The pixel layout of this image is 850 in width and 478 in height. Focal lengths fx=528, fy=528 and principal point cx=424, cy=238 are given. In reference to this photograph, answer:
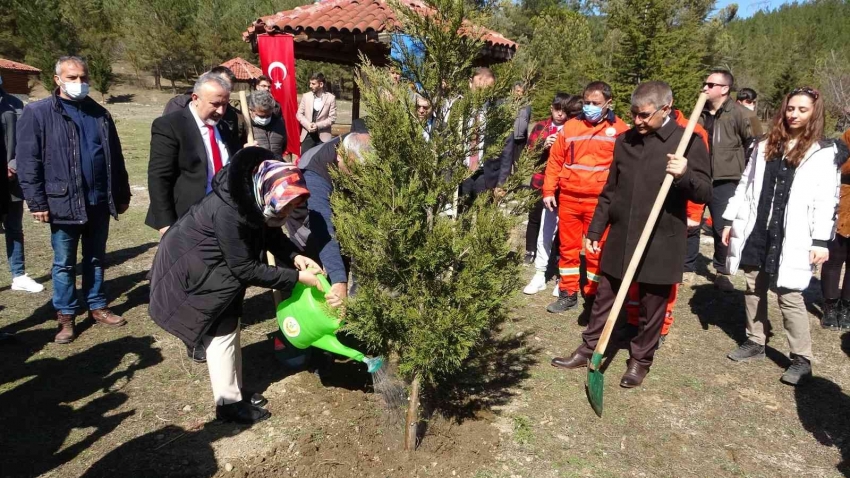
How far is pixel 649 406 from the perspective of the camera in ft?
12.2

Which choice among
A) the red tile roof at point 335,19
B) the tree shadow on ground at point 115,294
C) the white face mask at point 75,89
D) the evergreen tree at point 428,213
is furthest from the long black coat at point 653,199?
the tree shadow on ground at point 115,294

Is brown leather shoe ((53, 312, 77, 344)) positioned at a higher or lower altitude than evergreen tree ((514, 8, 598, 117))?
lower

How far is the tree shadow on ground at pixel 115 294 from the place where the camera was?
15.2 ft

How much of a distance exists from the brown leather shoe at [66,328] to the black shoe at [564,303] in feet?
14.1

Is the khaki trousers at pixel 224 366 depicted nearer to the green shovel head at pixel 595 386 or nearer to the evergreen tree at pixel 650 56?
the green shovel head at pixel 595 386

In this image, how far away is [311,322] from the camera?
117 inches

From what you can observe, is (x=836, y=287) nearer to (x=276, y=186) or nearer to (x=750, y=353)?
(x=750, y=353)

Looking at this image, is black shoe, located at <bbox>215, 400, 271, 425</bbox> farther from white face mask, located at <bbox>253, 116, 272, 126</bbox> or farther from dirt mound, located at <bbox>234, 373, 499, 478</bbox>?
white face mask, located at <bbox>253, 116, 272, 126</bbox>

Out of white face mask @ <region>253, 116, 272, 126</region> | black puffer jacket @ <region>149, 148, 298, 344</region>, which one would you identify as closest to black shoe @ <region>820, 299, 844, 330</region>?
black puffer jacket @ <region>149, 148, 298, 344</region>

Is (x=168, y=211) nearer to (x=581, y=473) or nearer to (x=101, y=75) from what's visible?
(x=581, y=473)

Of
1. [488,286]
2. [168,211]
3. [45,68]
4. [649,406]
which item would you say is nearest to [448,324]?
[488,286]

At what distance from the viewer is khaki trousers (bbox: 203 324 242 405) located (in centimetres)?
305

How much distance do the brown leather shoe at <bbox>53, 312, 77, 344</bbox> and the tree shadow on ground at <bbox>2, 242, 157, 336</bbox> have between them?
0.13 metres

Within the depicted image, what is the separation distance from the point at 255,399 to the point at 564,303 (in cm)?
322
